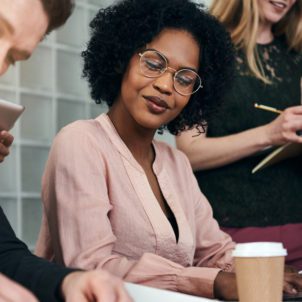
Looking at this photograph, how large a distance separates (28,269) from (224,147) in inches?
50.6

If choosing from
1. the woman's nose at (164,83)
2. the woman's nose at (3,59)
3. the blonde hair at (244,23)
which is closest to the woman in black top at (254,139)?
the blonde hair at (244,23)

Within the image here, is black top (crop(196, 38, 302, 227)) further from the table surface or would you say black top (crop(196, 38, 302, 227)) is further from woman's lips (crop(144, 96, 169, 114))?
the table surface

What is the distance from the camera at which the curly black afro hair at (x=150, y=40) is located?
2.52 m

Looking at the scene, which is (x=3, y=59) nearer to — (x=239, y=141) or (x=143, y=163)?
(x=143, y=163)

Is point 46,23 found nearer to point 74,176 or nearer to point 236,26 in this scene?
point 74,176

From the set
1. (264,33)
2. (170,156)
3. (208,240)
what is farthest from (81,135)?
(264,33)

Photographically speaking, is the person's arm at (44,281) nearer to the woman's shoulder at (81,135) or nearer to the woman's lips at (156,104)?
the woman's shoulder at (81,135)

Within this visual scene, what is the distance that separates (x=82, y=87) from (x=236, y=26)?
734mm

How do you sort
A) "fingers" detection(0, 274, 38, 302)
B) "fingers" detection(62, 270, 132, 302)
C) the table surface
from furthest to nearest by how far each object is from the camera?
the table surface, "fingers" detection(62, 270, 132, 302), "fingers" detection(0, 274, 38, 302)

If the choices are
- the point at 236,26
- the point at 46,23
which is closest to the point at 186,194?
the point at 236,26

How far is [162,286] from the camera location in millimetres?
2115

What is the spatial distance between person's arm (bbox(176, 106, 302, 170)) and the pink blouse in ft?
1.04

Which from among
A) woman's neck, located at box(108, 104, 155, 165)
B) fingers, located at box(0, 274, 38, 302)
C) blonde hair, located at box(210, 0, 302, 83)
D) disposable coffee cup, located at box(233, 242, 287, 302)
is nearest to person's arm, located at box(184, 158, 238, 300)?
woman's neck, located at box(108, 104, 155, 165)

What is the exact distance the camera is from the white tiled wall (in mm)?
3221
